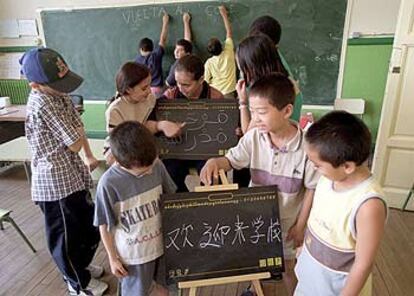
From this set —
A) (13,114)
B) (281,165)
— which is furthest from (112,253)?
(13,114)

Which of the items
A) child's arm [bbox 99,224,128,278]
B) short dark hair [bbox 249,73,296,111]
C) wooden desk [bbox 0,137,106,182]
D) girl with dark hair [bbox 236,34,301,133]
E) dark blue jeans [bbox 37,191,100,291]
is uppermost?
girl with dark hair [bbox 236,34,301,133]

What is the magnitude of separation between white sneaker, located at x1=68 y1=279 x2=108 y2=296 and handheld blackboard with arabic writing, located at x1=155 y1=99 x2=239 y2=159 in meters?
0.92

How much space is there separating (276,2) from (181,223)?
9.87 feet

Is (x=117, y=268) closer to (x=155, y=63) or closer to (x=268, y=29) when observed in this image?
(x=268, y=29)

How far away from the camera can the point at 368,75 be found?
3.56m

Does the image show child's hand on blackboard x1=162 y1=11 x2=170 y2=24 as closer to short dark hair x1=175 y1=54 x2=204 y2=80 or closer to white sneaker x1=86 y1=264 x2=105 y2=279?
short dark hair x1=175 y1=54 x2=204 y2=80

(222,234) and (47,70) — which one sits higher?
(47,70)

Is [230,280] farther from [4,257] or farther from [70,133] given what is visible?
[4,257]

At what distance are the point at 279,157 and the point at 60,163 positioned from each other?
109 cm

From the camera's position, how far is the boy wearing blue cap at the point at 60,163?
5.14 feet

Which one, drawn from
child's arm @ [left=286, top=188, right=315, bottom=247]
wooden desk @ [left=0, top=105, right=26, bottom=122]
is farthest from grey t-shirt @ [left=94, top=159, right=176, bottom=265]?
wooden desk @ [left=0, top=105, right=26, bottom=122]

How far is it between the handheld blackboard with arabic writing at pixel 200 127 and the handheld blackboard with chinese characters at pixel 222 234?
0.51m

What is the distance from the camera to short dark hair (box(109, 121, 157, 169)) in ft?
3.93

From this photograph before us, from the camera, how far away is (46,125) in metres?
1.59
